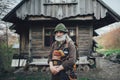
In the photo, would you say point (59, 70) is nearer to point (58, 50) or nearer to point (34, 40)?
point (58, 50)

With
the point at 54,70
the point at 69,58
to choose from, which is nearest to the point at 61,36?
the point at 69,58

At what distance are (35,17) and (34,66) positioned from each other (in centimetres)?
307

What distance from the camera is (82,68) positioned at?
55.7 feet

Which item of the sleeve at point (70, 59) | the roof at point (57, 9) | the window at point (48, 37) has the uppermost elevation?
the roof at point (57, 9)

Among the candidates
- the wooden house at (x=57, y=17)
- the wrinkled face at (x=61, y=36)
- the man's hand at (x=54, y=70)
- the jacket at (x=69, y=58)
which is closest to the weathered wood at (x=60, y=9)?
the wooden house at (x=57, y=17)

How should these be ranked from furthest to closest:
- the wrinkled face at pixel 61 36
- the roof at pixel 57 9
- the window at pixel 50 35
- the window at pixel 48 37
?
the window at pixel 48 37 → the window at pixel 50 35 → the roof at pixel 57 9 → the wrinkled face at pixel 61 36

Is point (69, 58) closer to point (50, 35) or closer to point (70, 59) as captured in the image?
point (70, 59)

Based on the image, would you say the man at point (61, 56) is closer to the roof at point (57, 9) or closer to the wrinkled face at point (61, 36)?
the wrinkled face at point (61, 36)

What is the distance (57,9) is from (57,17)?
0.61 m

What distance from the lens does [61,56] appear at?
5926 millimetres

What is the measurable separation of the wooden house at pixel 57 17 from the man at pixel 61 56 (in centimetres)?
1135

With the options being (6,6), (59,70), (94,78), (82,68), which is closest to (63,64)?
(59,70)

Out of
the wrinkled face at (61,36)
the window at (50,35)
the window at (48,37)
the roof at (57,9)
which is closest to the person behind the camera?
the wrinkled face at (61,36)

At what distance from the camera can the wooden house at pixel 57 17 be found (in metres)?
17.5
